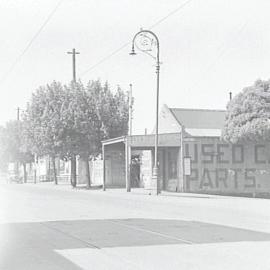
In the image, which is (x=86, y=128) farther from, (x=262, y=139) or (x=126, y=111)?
(x=262, y=139)

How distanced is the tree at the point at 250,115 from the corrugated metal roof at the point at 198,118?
10872mm

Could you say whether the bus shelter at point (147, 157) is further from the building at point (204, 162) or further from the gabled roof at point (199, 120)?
the gabled roof at point (199, 120)

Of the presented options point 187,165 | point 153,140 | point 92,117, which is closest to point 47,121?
point 92,117

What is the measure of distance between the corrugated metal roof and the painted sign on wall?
364 inches

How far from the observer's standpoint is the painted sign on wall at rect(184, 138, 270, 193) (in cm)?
3831

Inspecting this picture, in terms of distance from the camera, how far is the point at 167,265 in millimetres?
8375

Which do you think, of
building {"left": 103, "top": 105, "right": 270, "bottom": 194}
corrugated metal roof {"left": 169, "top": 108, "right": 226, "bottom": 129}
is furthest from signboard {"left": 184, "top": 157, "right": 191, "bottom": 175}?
corrugated metal roof {"left": 169, "top": 108, "right": 226, "bottom": 129}

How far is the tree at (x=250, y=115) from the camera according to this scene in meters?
35.5

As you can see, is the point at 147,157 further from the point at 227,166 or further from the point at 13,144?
the point at 13,144

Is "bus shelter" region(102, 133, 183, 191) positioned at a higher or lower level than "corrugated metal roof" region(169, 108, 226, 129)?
lower

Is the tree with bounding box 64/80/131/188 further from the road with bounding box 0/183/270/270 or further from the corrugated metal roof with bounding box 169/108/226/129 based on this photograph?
the road with bounding box 0/183/270/270

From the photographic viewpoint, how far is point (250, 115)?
36250 millimetres

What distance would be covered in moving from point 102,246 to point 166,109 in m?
40.5

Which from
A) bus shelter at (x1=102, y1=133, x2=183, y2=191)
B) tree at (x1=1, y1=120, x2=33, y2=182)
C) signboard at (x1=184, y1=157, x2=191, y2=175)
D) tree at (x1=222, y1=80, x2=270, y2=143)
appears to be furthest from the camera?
tree at (x1=1, y1=120, x2=33, y2=182)
